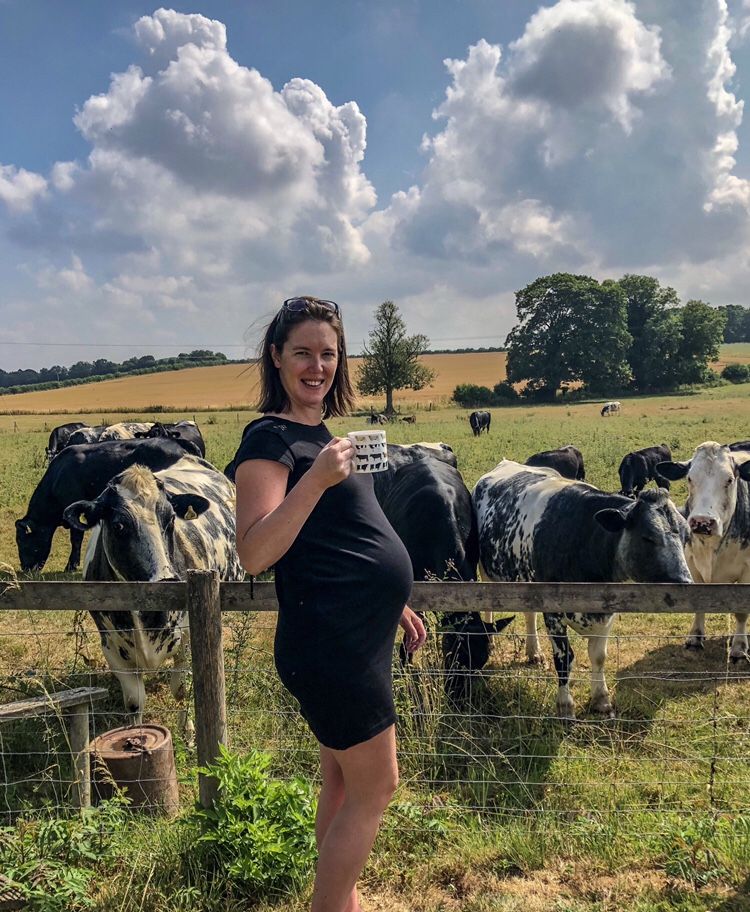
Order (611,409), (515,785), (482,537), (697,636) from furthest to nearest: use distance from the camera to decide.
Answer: (611,409) < (482,537) < (697,636) < (515,785)

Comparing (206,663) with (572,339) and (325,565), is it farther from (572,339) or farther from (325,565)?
(572,339)

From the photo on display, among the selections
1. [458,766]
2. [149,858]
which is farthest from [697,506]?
[149,858]

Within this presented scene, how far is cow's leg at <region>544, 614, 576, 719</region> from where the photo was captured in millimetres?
5020

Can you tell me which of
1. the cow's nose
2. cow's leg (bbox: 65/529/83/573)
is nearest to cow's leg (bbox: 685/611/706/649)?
the cow's nose

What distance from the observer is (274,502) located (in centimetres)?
189

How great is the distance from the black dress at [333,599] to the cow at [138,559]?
2.45m

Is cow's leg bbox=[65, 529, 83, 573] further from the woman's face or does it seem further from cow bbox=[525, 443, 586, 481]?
the woman's face

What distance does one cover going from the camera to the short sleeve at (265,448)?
6.33ft

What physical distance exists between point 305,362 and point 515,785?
3.20m

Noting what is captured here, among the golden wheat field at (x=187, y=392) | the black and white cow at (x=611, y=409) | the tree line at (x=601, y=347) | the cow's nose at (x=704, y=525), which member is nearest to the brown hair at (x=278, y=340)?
the cow's nose at (x=704, y=525)

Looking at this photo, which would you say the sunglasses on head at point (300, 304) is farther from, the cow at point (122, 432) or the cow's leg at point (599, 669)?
→ the cow at point (122, 432)

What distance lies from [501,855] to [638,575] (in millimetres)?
2495

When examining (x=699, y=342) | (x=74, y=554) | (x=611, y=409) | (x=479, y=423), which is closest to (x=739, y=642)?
(x=74, y=554)

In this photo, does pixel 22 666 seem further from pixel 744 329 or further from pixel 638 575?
pixel 744 329
